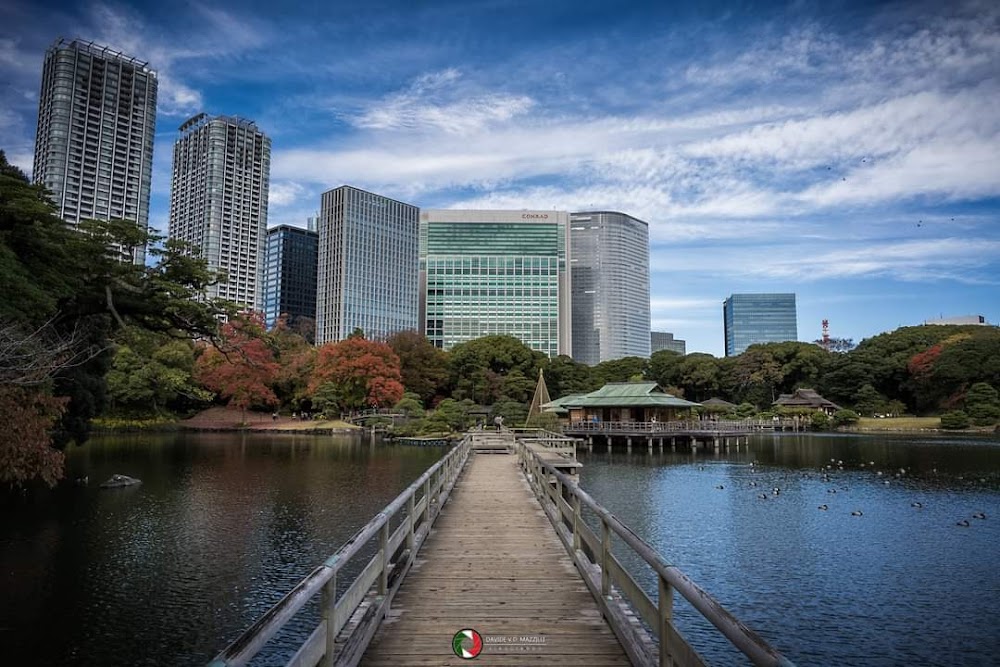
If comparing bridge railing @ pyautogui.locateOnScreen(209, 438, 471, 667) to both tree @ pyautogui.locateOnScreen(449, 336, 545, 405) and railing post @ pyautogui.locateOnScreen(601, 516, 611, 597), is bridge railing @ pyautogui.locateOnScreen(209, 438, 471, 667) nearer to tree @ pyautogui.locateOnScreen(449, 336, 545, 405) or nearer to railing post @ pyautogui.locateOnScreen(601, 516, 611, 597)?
railing post @ pyautogui.locateOnScreen(601, 516, 611, 597)

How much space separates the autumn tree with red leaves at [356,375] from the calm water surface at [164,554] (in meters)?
25.3

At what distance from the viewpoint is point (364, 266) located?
108688 mm

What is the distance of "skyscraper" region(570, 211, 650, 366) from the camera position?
155 meters

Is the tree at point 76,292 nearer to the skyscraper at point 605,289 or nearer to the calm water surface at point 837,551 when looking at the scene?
the calm water surface at point 837,551

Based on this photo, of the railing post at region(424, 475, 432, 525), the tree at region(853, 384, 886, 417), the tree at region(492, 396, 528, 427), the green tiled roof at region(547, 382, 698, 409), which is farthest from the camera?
A: the tree at region(853, 384, 886, 417)

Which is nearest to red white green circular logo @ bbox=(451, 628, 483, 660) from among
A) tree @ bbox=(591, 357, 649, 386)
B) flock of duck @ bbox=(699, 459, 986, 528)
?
flock of duck @ bbox=(699, 459, 986, 528)

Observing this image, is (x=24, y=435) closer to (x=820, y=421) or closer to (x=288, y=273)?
(x=820, y=421)

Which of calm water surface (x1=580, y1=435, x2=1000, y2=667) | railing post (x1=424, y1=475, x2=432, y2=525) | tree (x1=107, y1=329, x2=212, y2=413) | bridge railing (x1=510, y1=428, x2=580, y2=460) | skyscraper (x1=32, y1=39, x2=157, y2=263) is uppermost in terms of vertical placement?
skyscraper (x1=32, y1=39, x2=157, y2=263)

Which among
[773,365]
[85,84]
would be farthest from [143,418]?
[85,84]

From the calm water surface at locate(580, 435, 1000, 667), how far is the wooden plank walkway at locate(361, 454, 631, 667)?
2.88 meters

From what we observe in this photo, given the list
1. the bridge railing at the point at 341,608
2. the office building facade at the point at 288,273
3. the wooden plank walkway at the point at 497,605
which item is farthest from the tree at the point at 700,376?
the office building facade at the point at 288,273

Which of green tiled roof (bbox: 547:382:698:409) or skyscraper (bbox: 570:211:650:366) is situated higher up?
skyscraper (bbox: 570:211:650:366)

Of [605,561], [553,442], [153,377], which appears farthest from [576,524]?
[153,377]

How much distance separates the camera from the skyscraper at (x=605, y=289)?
15500cm
